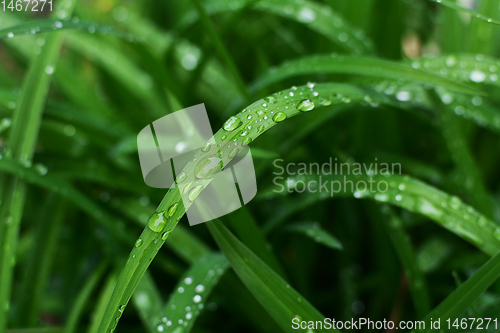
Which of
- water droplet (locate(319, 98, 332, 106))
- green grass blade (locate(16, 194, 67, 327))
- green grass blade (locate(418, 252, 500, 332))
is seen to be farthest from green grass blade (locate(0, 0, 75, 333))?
green grass blade (locate(418, 252, 500, 332))

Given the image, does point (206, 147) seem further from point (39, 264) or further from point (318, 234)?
point (39, 264)

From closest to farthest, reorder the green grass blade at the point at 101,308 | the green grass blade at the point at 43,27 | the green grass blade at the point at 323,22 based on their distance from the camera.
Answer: the green grass blade at the point at 43,27, the green grass blade at the point at 101,308, the green grass blade at the point at 323,22

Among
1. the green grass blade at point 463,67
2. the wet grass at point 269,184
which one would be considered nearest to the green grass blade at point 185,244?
the wet grass at point 269,184

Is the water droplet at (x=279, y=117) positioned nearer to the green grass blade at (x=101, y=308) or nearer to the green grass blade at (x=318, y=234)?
the green grass blade at (x=318, y=234)

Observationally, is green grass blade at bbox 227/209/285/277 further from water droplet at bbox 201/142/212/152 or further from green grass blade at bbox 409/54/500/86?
Result: green grass blade at bbox 409/54/500/86

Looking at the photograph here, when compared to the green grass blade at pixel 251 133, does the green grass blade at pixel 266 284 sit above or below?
below

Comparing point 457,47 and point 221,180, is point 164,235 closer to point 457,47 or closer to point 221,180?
point 221,180

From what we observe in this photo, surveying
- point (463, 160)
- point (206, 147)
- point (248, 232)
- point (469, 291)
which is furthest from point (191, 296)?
point (463, 160)
